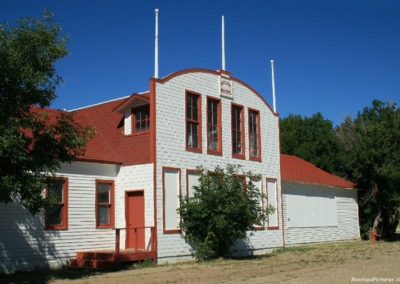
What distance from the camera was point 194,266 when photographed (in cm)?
1795

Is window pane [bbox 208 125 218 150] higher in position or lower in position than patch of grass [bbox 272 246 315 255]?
higher

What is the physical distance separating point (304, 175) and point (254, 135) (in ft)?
21.1

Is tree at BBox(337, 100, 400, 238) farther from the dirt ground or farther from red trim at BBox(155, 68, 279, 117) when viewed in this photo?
the dirt ground

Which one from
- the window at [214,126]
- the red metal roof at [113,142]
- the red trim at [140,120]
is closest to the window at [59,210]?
the red metal roof at [113,142]

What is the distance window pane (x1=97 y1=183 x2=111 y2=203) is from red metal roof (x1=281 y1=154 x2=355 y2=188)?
10.3 metres

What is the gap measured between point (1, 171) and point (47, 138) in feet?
5.03

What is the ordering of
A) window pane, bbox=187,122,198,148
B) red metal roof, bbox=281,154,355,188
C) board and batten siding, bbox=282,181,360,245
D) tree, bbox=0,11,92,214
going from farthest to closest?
1. red metal roof, bbox=281,154,355,188
2. board and batten siding, bbox=282,181,360,245
3. window pane, bbox=187,122,198,148
4. tree, bbox=0,11,92,214

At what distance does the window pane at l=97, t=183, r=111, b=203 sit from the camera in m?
19.6

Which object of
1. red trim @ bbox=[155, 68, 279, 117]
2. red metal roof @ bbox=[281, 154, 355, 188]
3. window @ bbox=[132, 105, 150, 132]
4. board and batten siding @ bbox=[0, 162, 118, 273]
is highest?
red trim @ bbox=[155, 68, 279, 117]

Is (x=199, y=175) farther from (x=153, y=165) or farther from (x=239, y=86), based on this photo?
(x=239, y=86)

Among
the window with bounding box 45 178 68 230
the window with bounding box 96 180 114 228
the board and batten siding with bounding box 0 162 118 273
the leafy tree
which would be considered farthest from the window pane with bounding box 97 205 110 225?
the leafy tree

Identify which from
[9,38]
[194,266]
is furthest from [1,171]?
[194,266]

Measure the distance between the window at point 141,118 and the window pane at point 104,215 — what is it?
3297mm

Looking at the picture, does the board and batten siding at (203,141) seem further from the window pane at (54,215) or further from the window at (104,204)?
the window pane at (54,215)
